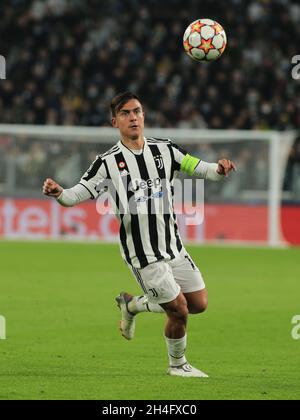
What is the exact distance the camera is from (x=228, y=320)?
37.3ft

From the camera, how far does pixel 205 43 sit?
346 inches

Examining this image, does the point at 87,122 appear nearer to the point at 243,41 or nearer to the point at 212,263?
the point at 243,41

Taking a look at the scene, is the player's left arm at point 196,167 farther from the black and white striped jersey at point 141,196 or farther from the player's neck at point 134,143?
the player's neck at point 134,143

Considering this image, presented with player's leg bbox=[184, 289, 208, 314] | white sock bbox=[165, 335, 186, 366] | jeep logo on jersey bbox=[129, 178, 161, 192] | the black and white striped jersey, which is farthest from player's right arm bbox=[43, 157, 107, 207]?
white sock bbox=[165, 335, 186, 366]

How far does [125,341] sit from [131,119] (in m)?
2.68

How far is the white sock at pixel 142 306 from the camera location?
8055 millimetres

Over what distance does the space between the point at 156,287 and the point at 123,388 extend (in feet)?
2.90

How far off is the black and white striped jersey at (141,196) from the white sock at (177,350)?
625mm

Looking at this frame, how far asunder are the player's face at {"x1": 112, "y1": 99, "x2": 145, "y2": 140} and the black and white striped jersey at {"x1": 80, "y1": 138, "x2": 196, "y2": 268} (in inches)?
6.4

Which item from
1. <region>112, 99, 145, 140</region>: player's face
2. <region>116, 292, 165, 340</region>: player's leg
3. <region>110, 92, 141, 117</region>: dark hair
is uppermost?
<region>110, 92, 141, 117</region>: dark hair

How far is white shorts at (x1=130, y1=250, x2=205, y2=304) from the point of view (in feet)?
25.1

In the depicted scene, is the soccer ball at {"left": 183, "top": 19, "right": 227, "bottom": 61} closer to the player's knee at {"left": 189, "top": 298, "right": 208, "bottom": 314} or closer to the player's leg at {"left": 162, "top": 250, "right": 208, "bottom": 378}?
the player's leg at {"left": 162, "top": 250, "right": 208, "bottom": 378}

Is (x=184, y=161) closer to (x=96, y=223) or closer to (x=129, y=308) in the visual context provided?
(x=129, y=308)
